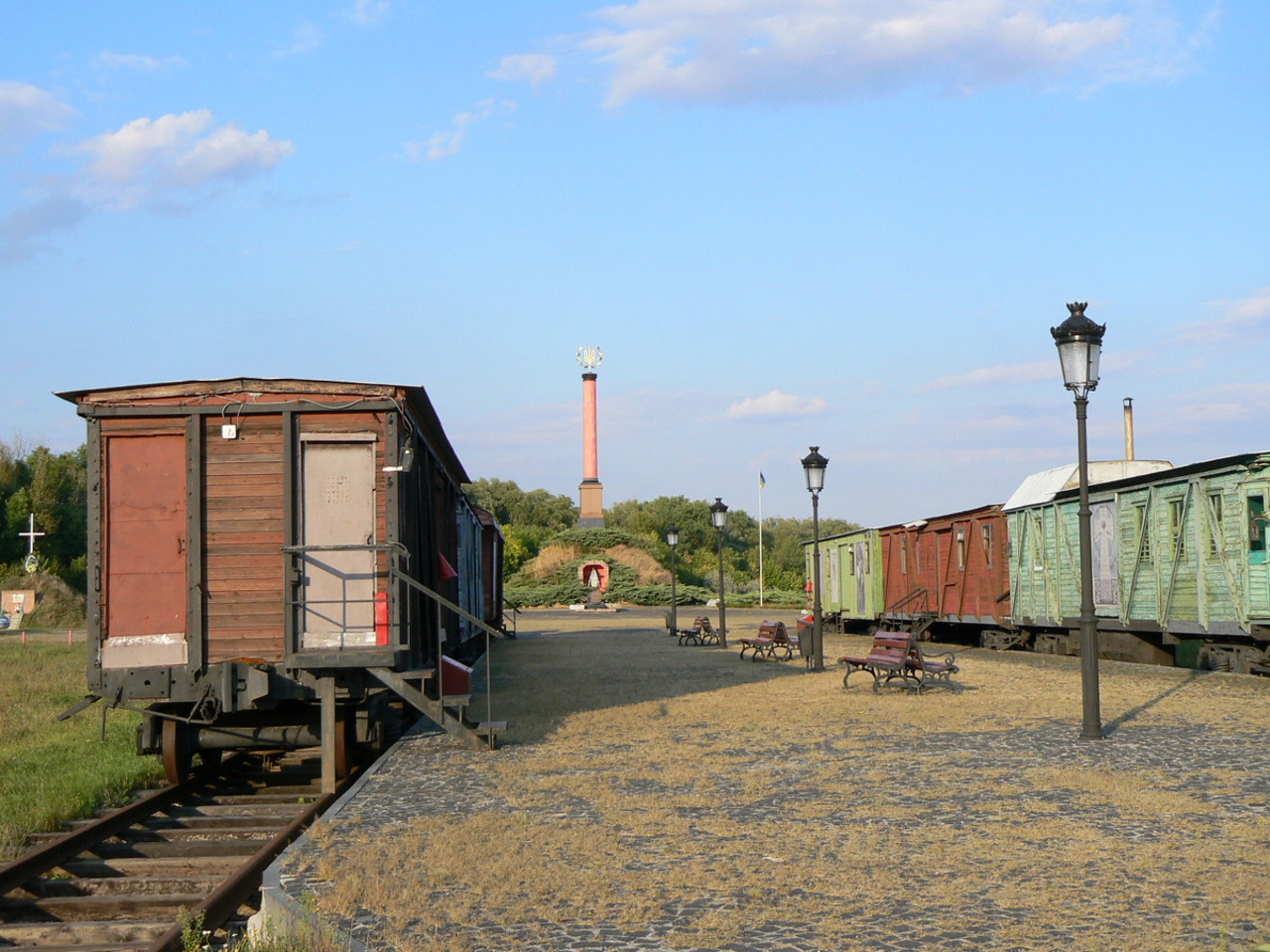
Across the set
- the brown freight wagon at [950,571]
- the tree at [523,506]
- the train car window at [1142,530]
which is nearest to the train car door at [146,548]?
the train car window at [1142,530]

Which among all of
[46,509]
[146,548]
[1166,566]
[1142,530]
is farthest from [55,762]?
[46,509]

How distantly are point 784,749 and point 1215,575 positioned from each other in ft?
32.0

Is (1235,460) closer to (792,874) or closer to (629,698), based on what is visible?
(629,698)

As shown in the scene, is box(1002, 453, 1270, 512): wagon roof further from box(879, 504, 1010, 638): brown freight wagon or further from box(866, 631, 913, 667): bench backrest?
box(866, 631, 913, 667): bench backrest

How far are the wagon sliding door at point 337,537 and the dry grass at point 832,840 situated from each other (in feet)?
5.02

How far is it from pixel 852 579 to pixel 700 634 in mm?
10074

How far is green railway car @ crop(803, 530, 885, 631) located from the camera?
116 feet

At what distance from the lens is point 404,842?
732 cm

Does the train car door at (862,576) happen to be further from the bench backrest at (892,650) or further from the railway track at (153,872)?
the railway track at (153,872)

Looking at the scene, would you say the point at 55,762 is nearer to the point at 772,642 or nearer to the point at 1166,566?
the point at 772,642

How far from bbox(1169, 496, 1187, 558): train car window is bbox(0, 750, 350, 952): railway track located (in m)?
13.8

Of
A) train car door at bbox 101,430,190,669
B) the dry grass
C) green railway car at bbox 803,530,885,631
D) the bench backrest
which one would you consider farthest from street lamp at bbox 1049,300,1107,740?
green railway car at bbox 803,530,885,631

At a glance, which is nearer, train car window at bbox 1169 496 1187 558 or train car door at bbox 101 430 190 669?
train car door at bbox 101 430 190 669

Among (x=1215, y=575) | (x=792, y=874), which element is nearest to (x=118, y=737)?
(x=792, y=874)
